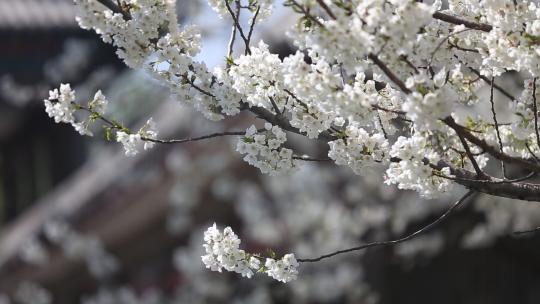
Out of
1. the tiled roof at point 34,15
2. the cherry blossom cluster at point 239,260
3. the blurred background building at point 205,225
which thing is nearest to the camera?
the cherry blossom cluster at point 239,260

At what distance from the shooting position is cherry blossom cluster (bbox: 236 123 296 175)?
3.14 m

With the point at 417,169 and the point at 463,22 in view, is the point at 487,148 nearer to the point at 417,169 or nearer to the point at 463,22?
the point at 417,169

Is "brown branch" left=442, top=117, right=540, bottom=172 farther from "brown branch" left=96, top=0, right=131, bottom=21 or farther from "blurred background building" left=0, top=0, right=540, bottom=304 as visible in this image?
"blurred background building" left=0, top=0, right=540, bottom=304

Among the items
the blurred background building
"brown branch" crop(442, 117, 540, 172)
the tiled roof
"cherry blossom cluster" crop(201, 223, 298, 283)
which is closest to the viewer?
"brown branch" crop(442, 117, 540, 172)

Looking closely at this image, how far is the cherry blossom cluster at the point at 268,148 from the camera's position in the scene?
3137 mm

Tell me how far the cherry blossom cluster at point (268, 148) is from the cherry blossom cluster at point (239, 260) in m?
0.27

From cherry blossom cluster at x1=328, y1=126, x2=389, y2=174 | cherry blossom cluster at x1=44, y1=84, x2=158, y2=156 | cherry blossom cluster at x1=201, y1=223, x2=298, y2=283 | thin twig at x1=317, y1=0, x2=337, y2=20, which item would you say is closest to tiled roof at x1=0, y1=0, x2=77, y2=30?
cherry blossom cluster at x1=44, y1=84, x2=158, y2=156

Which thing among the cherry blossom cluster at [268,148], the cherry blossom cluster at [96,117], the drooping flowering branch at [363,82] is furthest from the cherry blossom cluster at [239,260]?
the cherry blossom cluster at [96,117]

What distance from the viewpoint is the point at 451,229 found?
9352 millimetres

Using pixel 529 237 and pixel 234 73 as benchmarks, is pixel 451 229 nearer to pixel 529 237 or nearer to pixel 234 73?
pixel 529 237

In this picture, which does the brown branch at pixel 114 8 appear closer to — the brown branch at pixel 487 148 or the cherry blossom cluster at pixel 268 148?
the cherry blossom cluster at pixel 268 148

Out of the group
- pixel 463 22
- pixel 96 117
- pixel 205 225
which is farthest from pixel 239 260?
pixel 205 225

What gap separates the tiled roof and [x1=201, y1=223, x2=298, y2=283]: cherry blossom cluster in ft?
31.3

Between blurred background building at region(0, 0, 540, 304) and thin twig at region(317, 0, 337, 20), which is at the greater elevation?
blurred background building at region(0, 0, 540, 304)
